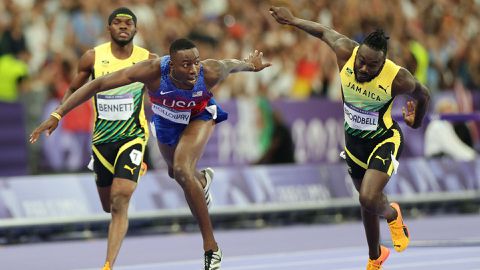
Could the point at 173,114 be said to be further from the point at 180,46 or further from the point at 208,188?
the point at 208,188

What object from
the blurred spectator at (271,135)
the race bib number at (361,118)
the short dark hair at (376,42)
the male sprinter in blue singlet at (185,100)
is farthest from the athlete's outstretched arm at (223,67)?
the blurred spectator at (271,135)

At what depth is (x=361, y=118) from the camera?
11609mm

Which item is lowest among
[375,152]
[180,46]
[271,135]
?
[271,135]

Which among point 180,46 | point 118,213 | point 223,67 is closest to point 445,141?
point 223,67

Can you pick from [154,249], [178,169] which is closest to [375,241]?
[178,169]

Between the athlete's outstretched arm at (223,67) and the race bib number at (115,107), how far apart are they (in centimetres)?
128

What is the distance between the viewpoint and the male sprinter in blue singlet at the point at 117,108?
12.4m

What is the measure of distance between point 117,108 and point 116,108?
0.01m

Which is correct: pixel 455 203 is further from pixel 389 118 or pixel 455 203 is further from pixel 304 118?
pixel 389 118

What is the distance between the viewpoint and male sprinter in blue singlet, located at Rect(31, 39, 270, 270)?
1115 cm

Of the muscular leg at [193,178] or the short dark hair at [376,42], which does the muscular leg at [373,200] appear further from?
the muscular leg at [193,178]

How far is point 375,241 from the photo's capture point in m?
11.9

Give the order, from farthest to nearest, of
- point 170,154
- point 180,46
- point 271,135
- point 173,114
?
point 271,135 < point 170,154 < point 173,114 < point 180,46

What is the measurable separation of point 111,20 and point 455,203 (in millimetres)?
9852
